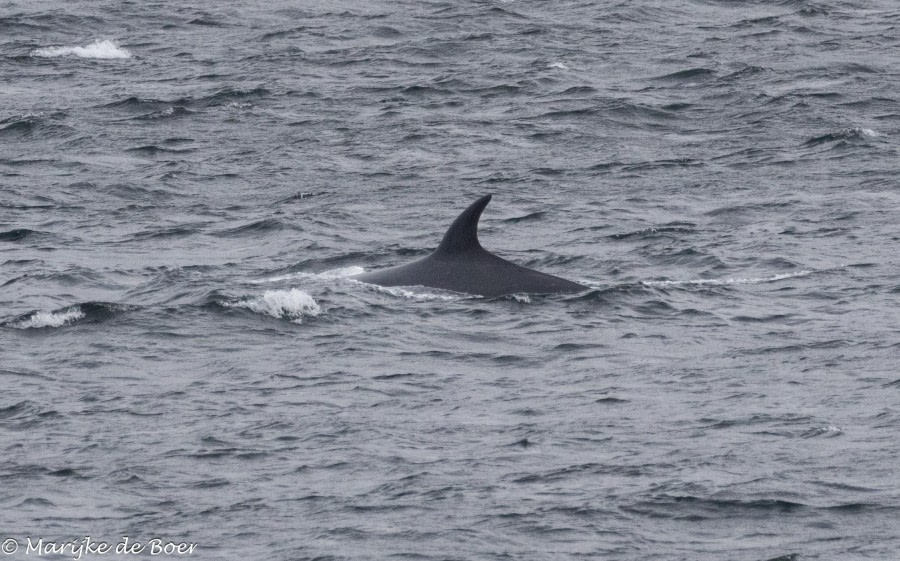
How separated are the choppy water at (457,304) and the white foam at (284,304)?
7 cm

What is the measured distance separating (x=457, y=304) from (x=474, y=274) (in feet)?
2.10

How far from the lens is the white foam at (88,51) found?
49.0 metres

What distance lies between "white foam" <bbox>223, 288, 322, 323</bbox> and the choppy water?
0.07m

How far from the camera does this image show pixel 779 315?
2230 centimetres

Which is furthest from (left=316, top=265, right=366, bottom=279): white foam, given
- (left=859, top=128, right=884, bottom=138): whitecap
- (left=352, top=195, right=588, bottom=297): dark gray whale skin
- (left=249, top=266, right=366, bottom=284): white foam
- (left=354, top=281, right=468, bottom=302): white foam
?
(left=859, top=128, right=884, bottom=138): whitecap

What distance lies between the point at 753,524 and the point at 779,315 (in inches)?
304

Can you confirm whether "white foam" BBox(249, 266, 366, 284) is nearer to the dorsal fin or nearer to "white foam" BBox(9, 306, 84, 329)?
the dorsal fin

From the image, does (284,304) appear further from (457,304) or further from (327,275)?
(327,275)

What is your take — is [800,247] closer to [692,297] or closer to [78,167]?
[692,297]

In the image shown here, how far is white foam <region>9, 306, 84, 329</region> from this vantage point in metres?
22.0

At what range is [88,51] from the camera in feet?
161

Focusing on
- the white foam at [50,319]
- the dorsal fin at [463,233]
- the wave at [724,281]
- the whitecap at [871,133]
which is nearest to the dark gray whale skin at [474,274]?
the dorsal fin at [463,233]

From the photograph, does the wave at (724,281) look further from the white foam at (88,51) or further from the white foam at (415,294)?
the white foam at (88,51)

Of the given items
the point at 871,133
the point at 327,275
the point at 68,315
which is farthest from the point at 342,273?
the point at 871,133
